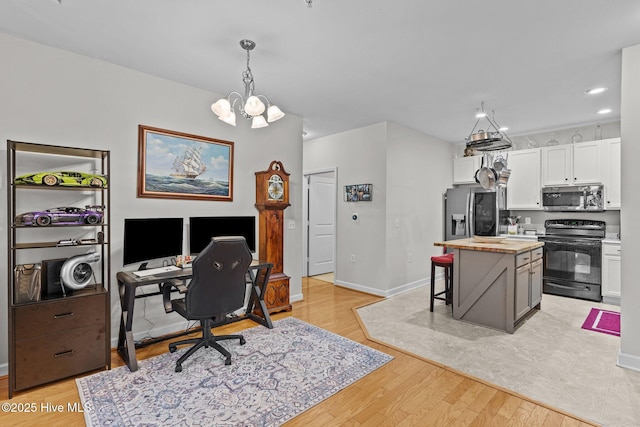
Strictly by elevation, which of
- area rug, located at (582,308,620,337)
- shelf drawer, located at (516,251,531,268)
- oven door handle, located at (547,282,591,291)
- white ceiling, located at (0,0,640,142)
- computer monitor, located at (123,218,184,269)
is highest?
white ceiling, located at (0,0,640,142)

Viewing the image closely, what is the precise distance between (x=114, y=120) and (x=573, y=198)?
5.90 metres

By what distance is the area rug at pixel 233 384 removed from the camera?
1973 millimetres

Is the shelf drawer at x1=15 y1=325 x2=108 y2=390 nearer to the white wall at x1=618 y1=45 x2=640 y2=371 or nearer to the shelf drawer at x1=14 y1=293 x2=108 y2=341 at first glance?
the shelf drawer at x1=14 y1=293 x2=108 y2=341

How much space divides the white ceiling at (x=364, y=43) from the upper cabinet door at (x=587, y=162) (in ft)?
2.98

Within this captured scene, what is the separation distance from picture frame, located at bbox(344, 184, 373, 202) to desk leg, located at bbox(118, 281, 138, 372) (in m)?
3.33

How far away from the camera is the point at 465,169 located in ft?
19.6

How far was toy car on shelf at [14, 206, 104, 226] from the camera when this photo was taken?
7.48 ft

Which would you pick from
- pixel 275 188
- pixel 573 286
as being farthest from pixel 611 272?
pixel 275 188

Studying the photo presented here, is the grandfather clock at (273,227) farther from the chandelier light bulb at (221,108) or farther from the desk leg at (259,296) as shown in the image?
the chandelier light bulb at (221,108)

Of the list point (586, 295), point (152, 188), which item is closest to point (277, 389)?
point (152, 188)

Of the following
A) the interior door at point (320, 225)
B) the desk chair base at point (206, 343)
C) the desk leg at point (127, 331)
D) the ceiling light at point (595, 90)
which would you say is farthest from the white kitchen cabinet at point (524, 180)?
the desk leg at point (127, 331)

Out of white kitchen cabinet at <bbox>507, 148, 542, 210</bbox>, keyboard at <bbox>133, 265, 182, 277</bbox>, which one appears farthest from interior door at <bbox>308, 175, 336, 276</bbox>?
keyboard at <bbox>133, 265, 182, 277</bbox>

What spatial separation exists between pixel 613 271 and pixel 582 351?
2063 mm

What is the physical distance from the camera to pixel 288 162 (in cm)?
431
